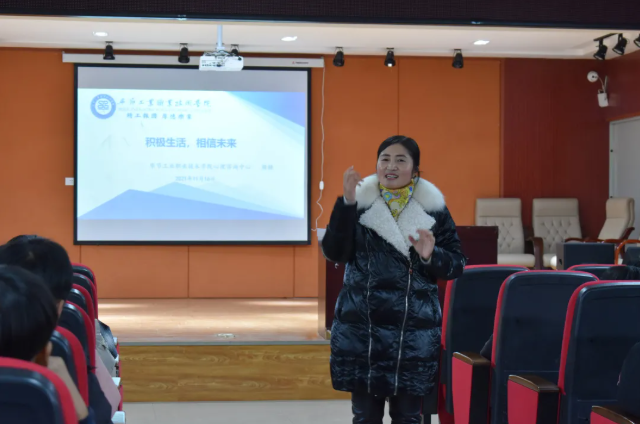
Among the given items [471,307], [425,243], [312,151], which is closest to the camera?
[425,243]

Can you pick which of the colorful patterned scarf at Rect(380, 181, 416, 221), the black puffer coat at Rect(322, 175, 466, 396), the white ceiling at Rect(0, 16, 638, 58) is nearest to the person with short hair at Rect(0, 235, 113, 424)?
the black puffer coat at Rect(322, 175, 466, 396)

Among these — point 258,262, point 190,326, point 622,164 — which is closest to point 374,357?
point 190,326

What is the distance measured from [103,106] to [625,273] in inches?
285

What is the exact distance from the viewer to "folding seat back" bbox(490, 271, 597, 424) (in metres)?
2.52

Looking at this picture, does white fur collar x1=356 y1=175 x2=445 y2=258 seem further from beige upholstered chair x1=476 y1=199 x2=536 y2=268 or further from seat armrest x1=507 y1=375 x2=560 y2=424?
beige upholstered chair x1=476 y1=199 x2=536 y2=268

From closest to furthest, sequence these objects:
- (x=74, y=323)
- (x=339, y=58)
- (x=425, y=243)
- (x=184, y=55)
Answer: (x=74, y=323), (x=425, y=243), (x=184, y=55), (x=339, y=58)

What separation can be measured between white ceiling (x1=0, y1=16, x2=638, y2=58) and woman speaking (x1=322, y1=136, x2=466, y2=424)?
5148 mm

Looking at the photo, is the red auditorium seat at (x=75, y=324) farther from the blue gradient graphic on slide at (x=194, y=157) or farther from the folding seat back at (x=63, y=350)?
the blue gradient graphic on slide at (x=194, y=157)

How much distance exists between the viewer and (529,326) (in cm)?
255

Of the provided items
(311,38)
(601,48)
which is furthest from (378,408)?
(601,48)

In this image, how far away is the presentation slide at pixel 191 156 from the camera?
28.5 feet

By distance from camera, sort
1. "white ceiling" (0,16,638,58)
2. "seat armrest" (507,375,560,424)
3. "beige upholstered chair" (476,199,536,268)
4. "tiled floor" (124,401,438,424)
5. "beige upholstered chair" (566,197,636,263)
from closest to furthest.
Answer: "seat armrest" (507,375,560,424), "tiled floor" (124,401,438,424), "white ceiling" (0,16,638,58), "beige upholstered chair" (566,197,636,263), "beige upholstered chair" (476,199,536,268)

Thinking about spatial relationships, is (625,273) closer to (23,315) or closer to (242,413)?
(23,315)

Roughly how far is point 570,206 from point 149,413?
6.25m
